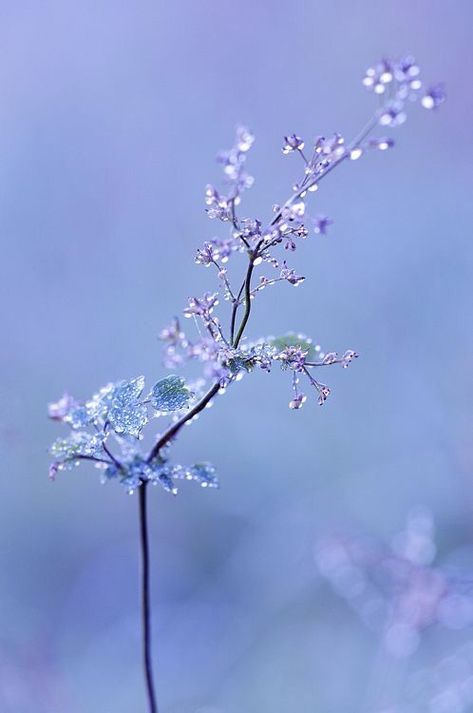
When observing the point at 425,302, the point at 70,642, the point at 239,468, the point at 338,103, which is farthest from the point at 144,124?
the point at 70,642

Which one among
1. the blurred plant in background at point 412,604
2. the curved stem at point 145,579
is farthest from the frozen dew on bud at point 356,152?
the blurred plant in background at point 412,604

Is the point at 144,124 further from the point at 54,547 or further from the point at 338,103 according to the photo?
the point at 54,547

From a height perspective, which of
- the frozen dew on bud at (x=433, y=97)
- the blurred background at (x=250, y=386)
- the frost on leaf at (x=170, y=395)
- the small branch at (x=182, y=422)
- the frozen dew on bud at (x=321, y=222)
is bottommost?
the small branch at (x=182, y=422)

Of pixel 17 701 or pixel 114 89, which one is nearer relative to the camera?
pixel 17 701

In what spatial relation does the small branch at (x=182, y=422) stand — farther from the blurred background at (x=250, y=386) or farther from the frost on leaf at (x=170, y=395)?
the blurred background at (x=250, y=386)

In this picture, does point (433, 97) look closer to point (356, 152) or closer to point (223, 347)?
point (356, 152)

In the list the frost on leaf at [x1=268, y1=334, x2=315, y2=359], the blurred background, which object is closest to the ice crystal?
the frost on leaf at [x1=268, y1=334, x2=315, y2=359]
